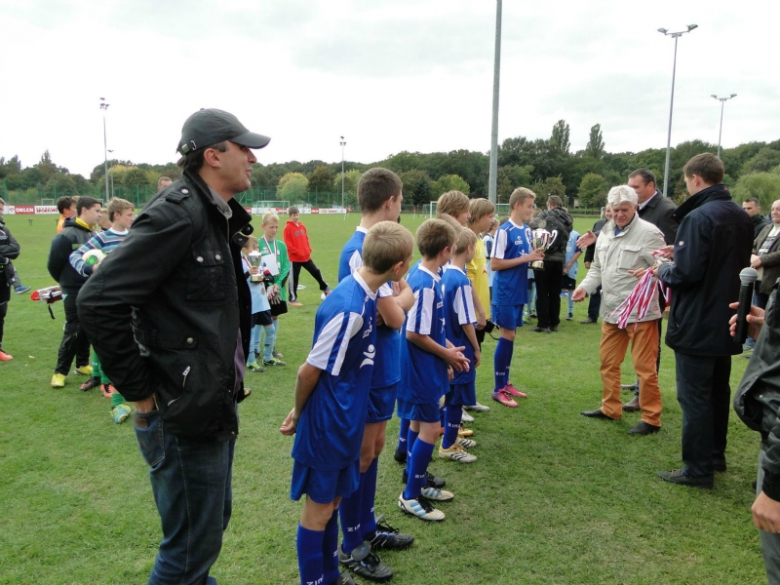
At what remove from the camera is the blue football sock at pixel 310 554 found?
8.66 ft

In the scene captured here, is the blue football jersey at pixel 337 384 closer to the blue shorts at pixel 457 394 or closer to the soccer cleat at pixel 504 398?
the blue shorts at pixel 457 394

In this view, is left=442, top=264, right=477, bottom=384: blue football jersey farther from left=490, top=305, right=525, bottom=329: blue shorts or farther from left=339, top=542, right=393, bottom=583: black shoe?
left=339, top=542, right=393, bottom=583: black shoe

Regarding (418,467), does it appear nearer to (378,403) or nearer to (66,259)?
(378,403)

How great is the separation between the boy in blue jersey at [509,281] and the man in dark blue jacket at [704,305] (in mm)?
1958

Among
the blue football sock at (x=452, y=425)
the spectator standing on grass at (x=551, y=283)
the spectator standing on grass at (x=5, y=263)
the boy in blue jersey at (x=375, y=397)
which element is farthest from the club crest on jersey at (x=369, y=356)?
the spectator standing on grass at (x=551, y=283)

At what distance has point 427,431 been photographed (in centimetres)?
371

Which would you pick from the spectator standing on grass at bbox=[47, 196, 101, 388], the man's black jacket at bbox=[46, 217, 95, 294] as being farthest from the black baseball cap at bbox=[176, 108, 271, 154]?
the man's black jacket at bbox=[46, 217, 95, 294]

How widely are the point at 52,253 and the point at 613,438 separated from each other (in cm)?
656

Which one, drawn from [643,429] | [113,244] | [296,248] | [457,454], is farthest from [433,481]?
[296,248]

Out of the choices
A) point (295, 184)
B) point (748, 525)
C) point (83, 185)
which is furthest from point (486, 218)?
point (295, 184)

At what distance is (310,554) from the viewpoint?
2.64m

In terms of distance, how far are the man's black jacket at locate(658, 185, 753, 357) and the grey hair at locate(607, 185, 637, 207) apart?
3.26 ft

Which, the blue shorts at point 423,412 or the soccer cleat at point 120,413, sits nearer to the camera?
the blue shorts at point 423,412

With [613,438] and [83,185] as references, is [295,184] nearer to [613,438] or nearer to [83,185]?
[83,185]
